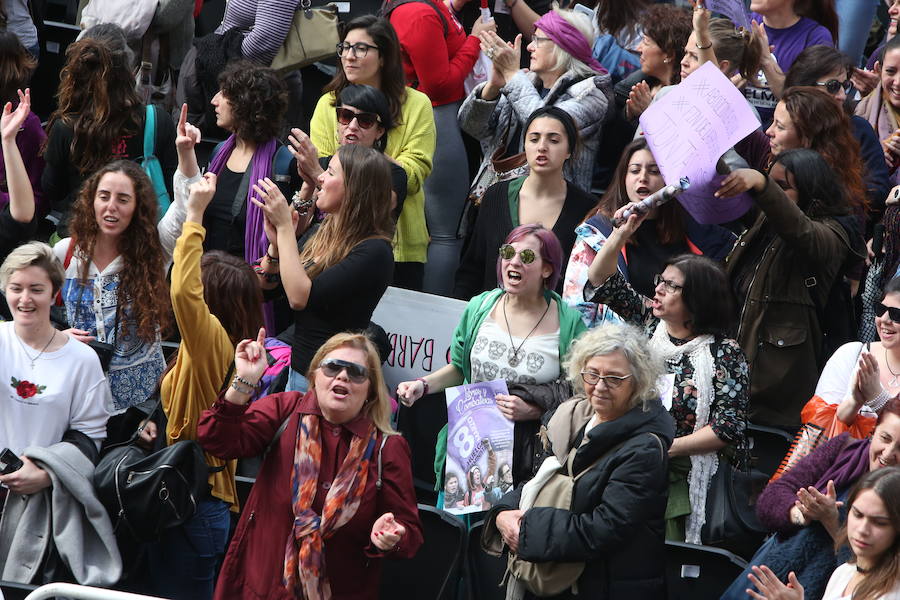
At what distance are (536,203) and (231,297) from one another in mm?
1920

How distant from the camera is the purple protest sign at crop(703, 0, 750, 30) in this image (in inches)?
319

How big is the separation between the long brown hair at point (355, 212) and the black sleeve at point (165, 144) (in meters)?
1.88

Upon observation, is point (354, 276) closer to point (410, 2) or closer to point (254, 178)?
point (254, 178)

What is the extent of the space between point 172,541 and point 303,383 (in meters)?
0.95

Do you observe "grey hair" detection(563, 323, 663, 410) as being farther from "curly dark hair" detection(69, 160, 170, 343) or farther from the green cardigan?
"curly dark hair" detection(69, 160, 170, 343)

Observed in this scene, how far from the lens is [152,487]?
5324 mm

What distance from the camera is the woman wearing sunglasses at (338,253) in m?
5.91

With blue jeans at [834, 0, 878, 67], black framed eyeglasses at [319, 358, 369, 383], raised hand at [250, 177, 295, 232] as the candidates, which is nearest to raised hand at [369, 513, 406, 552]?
black framed eyeglasses at [319, 358, 369, 383]

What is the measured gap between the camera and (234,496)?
5785 millimetres

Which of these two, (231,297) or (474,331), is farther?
(474,331)

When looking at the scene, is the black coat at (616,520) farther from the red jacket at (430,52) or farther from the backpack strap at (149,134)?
the red jacket at (430,52)

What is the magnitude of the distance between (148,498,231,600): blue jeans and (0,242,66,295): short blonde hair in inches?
46.0

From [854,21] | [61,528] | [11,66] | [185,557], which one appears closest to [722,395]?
[185,557]

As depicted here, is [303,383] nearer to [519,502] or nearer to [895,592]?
[519,502]
